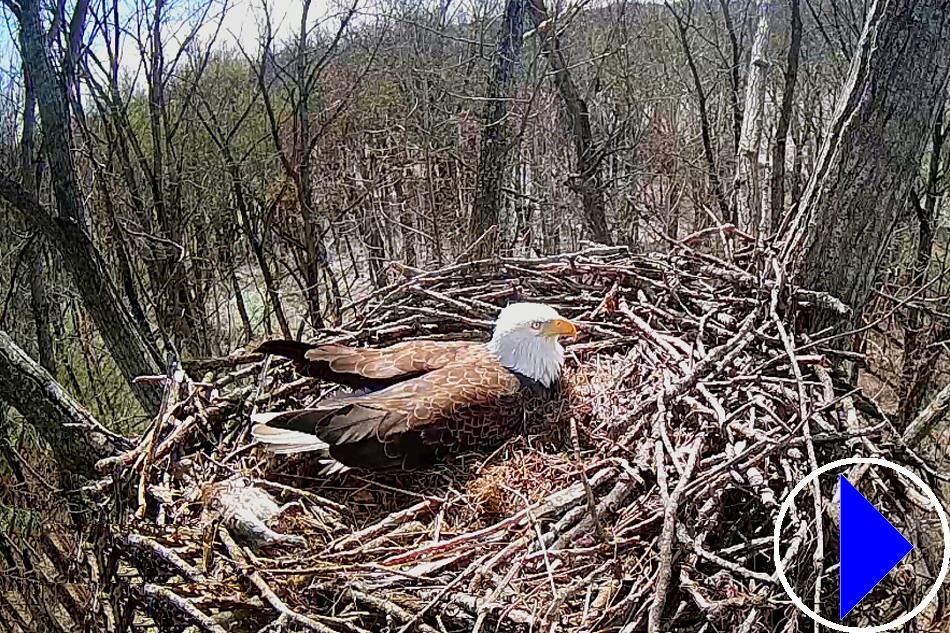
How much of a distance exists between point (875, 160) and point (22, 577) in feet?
17.8

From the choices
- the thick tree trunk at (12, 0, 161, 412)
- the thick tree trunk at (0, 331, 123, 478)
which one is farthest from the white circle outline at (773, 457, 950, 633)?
the thick tree trunk at (12, 0, 161, 412)

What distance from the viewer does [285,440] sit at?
8.67 ft

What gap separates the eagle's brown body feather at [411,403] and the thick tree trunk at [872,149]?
121cm

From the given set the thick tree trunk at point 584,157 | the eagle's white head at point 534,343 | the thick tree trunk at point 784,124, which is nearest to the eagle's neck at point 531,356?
the eagle's white head at point 534,343

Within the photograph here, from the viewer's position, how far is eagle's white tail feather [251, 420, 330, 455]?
263 cm

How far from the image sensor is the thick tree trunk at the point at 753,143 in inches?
201

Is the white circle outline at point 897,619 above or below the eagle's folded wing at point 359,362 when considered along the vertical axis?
below

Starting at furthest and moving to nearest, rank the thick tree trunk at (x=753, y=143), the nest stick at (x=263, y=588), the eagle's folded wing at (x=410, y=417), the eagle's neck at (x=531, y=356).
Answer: the thick tree trunk at (x=753, y=143)
the eagle's neck at (x=531, y=356)
the eagle's folded wing at (x=410, y=417)
the nest stick at (x=263, y=588)

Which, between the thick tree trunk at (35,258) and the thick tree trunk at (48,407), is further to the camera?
the thick tree trunk at (35,258)

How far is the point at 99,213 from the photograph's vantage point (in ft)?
22.9

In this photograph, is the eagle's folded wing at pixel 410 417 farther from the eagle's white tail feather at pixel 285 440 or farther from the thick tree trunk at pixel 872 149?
the thick tree trunk at pixel 872 149

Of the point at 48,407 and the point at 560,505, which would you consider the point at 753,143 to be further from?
the point at 48,407

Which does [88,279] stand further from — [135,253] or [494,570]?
[135,253]

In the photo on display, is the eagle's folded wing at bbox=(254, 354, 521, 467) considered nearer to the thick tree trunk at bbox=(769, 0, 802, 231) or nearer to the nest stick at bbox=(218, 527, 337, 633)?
the nest stick at bbox=(218, 527, 337, 633)
